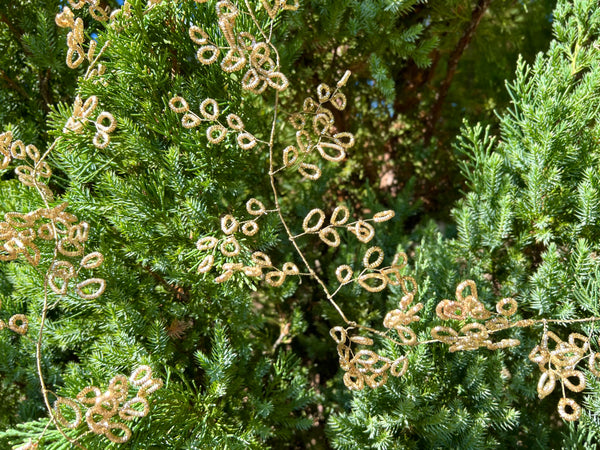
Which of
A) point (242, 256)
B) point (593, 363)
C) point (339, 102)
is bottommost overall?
point (593, 363)

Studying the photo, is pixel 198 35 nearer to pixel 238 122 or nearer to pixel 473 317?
pixel 238 122

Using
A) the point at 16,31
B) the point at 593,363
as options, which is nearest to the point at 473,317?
the point at 593,363

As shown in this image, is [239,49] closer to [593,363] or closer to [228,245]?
[228,245]

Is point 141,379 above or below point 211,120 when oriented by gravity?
below

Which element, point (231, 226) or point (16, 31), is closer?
point (231, 226)

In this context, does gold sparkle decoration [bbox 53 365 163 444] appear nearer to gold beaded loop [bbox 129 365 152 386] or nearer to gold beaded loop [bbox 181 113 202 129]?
gold beaded loop [bbox 129 365 152 386]

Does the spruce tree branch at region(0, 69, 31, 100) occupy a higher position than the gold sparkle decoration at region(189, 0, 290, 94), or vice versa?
the gold sparkle decoration at region(189, 0, 290, 94)

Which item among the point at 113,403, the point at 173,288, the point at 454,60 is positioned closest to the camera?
the point at 113,403

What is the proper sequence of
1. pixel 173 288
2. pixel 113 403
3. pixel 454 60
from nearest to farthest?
pixel 113 403 < pixel 173 288 < pixel 454 60

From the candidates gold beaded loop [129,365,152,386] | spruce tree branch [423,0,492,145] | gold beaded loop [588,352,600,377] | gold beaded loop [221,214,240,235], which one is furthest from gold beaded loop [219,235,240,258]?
spruce tree branch [423,0,492,145]

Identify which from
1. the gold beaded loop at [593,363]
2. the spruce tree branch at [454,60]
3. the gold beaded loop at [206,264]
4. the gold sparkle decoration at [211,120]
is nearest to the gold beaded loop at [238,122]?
the gold sparkle decoration at [211,120]
